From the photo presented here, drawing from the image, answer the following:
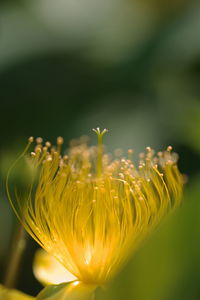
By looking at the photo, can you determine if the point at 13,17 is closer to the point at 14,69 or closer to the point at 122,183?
the point at 14,69

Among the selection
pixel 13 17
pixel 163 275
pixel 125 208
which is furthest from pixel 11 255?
pixel 13 17

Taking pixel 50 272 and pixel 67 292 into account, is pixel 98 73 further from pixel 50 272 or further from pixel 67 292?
pixel 67 292

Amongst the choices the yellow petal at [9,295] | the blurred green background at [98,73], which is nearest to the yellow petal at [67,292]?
the yellow petal at [9,295]

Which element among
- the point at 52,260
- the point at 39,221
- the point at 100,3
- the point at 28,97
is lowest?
the point at 52,260

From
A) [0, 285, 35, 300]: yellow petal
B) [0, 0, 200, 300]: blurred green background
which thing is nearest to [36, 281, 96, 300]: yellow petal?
[0, 285, 35, 300]: yellow petal

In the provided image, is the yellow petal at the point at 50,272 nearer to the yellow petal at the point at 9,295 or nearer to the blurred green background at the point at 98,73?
the yellow petal at the point at 9,295
